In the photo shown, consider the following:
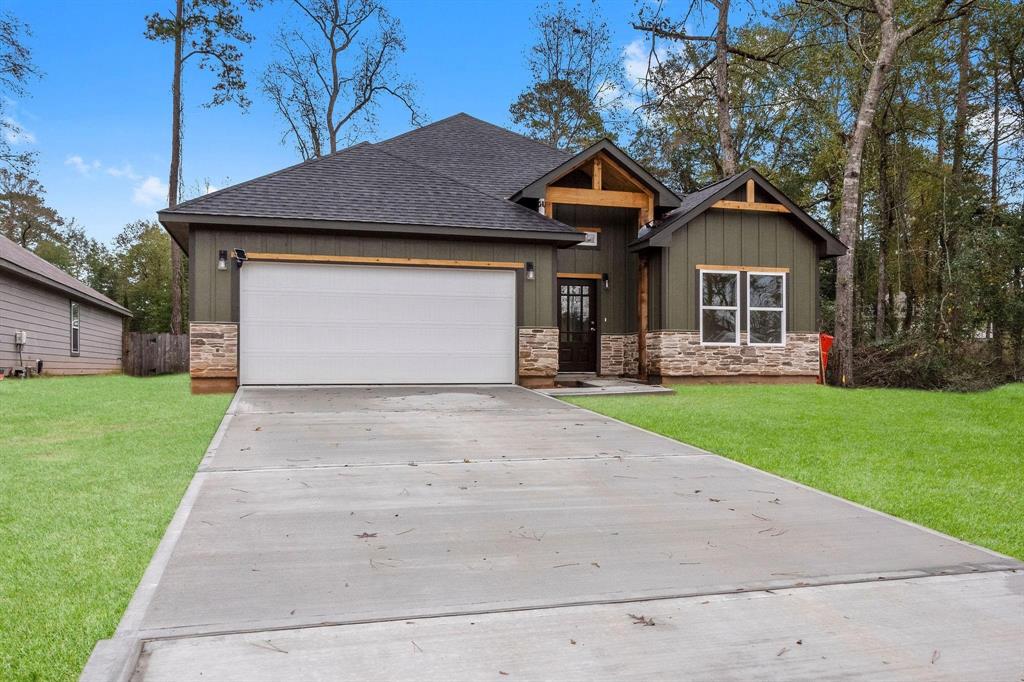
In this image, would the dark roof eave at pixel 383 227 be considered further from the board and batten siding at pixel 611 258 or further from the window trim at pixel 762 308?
the window trim at pixel 762 308

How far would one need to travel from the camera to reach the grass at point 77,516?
8.24 ft

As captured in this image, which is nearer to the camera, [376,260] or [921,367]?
[376,260]

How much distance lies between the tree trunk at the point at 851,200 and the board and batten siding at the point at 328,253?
656 centimetres

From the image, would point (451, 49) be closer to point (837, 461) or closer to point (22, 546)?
point (837, 461)

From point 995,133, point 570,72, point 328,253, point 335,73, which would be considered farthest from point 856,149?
point 335,73

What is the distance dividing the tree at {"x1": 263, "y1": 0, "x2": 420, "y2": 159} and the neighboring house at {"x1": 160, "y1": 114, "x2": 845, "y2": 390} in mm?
12193

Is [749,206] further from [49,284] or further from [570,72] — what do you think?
[49,284]

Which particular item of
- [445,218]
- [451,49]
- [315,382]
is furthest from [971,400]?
[451,49]

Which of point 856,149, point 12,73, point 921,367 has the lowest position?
point 921,367

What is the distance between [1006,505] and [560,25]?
977 inches

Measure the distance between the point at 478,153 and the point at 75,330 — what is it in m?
13.9

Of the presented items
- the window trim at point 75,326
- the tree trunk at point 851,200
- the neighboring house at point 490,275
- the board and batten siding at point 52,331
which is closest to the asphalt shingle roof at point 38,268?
the board and batten siding at point 52,331

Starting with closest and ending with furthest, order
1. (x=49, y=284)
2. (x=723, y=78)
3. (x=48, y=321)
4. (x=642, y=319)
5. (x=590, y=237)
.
→ (x=642, y=319), (x=590, y=237), (x=49, y=284), (x=48, y=321), (x=723, y=78)

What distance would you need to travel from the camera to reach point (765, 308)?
14.3 metres
